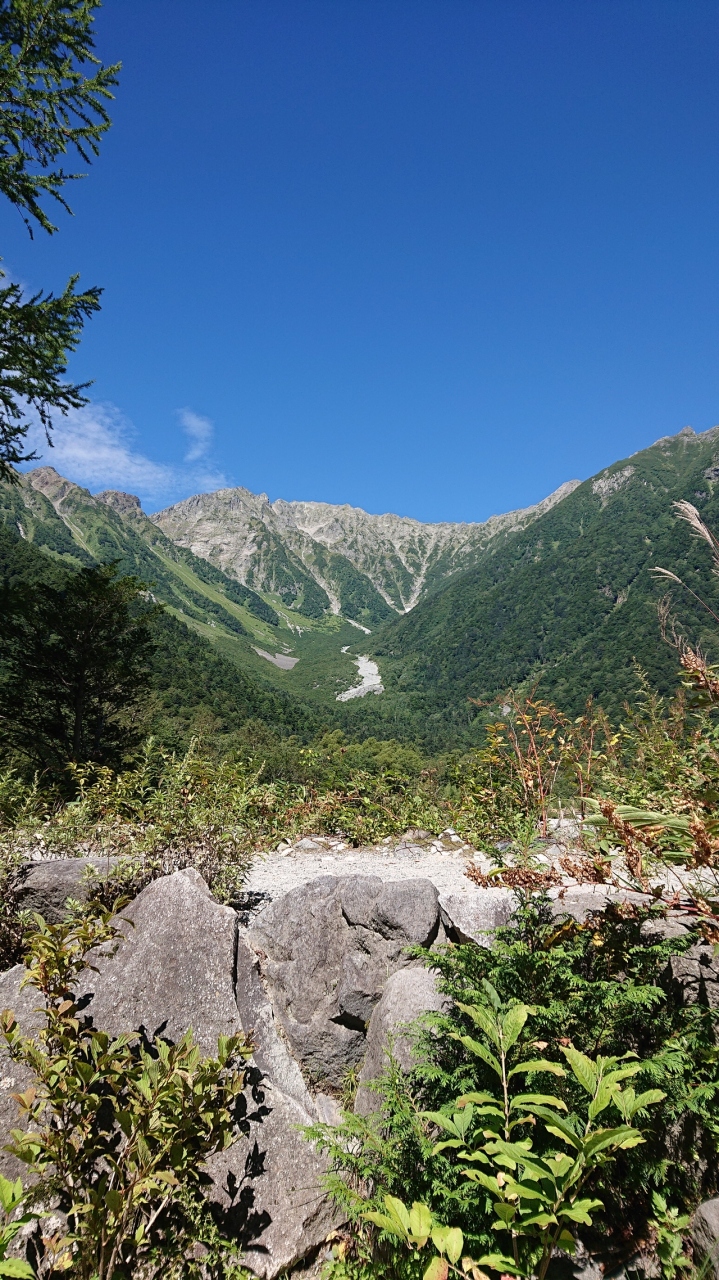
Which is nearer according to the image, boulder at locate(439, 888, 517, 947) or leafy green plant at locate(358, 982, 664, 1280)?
leafy green plant at locate(358, 982, 664, 1280)

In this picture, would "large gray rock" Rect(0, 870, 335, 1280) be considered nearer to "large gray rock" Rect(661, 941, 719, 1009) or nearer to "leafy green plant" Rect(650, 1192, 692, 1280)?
"leafy green plant" Rect(650, 1192, 692, 1280)

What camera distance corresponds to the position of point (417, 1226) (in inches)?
75.2

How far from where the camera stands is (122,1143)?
10.4ft

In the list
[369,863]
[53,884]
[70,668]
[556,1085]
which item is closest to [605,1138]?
[556,1085]

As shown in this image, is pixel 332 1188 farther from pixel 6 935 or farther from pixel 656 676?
pixel 656 676

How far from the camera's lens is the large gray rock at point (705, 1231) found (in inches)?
90.0

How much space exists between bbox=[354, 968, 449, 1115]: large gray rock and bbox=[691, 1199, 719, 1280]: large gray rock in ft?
5.29

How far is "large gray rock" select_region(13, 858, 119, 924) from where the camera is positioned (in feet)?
14.6

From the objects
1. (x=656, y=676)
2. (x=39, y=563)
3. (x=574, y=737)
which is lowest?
(x=656, y=676)

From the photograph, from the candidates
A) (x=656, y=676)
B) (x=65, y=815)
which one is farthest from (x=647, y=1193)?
(x=656, y=676)

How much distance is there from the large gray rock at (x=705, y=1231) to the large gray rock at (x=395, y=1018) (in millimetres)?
1614

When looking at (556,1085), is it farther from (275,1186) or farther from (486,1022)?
(275,1186)

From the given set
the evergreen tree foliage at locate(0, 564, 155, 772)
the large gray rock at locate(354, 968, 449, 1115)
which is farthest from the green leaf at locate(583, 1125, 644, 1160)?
the evergreen tree foliage at locate(0, 564, 155, 772)

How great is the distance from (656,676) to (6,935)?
339 ft
